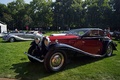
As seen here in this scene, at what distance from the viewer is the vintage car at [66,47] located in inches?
242

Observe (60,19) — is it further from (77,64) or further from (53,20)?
(77,64)

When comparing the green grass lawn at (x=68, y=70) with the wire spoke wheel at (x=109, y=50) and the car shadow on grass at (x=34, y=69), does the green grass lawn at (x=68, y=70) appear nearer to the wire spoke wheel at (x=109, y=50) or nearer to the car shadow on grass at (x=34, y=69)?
the car shadow on grass at (x=34, y=69)

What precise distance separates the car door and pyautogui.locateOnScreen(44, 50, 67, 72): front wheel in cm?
114

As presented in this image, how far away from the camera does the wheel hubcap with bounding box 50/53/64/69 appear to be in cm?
611

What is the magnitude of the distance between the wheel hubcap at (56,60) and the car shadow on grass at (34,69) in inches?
13.0

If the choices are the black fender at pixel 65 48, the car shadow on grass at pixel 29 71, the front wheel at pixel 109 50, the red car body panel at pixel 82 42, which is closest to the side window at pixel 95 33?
the red car body panel at pixel 82 42

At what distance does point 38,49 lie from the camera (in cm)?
690

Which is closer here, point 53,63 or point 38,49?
point 53,63

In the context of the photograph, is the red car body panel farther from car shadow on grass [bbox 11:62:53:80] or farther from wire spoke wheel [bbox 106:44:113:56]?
car shadow on grass [bbox 11:62:53:80]

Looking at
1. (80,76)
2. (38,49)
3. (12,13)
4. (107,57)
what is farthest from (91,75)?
(12,13)

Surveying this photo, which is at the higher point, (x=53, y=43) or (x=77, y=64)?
(x=53, y=43)

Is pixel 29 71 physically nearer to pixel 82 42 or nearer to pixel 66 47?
pixel 66 47

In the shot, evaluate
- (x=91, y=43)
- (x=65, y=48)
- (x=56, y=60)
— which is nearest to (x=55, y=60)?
(x=56, y=60)

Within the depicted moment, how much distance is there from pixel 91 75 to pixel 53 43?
5.69ft
